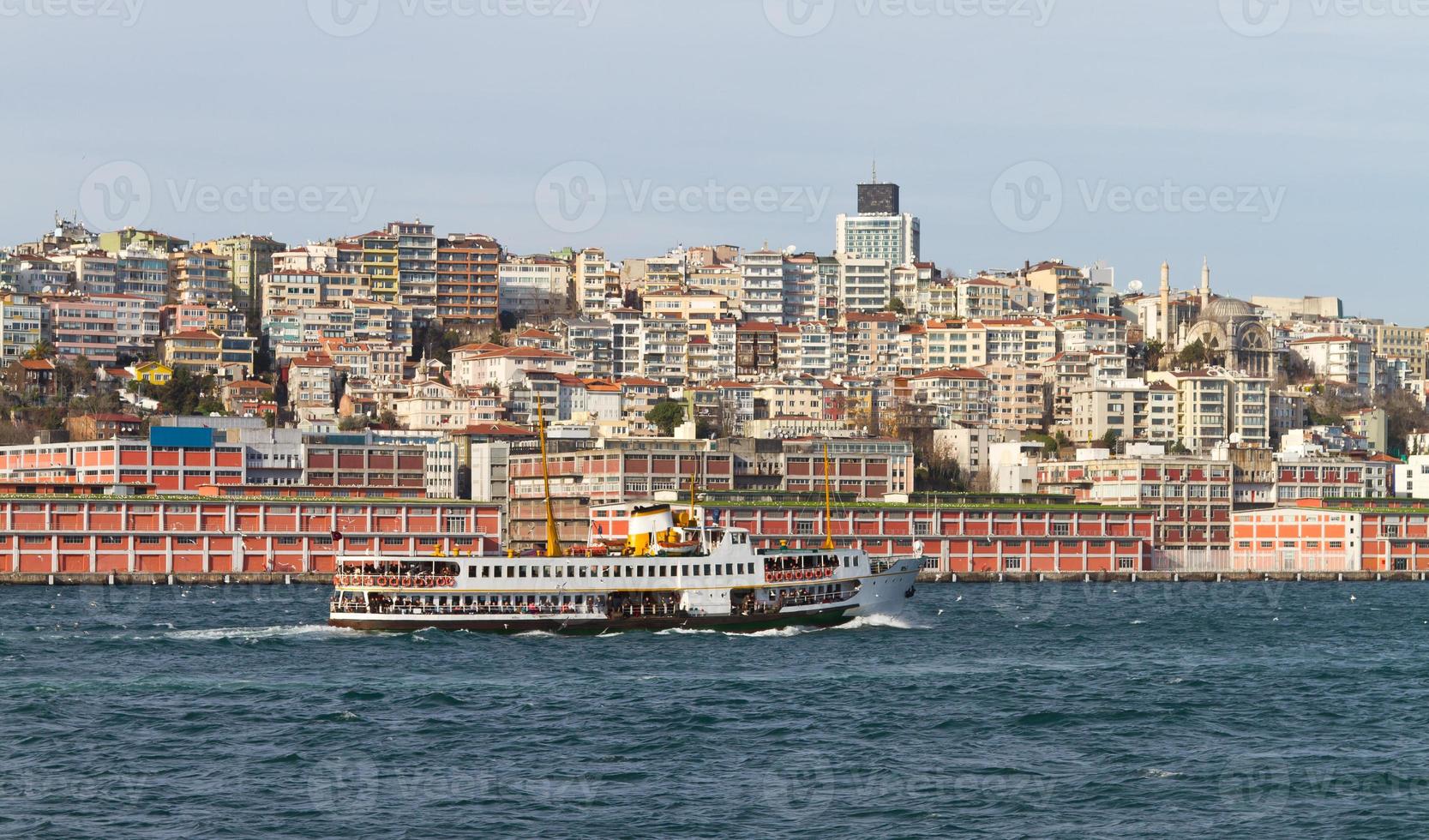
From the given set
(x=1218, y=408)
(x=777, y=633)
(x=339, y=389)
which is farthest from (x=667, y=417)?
(x=777, y=633)

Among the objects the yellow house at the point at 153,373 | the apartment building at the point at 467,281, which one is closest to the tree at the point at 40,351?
the yellow house at the point at 153,373

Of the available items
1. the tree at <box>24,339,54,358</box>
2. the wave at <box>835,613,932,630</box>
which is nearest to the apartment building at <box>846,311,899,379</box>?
the tree at <box>24,339,54,358</box>

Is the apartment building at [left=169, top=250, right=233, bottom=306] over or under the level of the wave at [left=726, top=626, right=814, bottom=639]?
over

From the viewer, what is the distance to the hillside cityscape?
113 meters

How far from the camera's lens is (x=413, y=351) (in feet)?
570

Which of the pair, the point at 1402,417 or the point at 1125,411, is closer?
the point at 1125,411

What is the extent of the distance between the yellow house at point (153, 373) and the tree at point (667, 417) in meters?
32.8

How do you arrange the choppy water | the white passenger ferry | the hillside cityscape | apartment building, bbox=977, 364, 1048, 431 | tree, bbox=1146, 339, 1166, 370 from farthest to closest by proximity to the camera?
tree, bbox=1146, 339, 1166, 370, apartment building, bbox=977, 364, 1048, 431, the hillside cityscape, the white passenger ferry, the choppy water

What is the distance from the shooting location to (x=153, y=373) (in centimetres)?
15225

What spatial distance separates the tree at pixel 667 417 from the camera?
148125 mm

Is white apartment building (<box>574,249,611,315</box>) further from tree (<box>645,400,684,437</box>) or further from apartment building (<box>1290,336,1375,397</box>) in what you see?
apartment building (<box>1290,336,1375,397</box>)

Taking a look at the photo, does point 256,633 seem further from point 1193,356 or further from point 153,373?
point 1193,356

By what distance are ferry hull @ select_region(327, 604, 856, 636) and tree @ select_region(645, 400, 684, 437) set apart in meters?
80.9

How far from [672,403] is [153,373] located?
35433 millimetres
